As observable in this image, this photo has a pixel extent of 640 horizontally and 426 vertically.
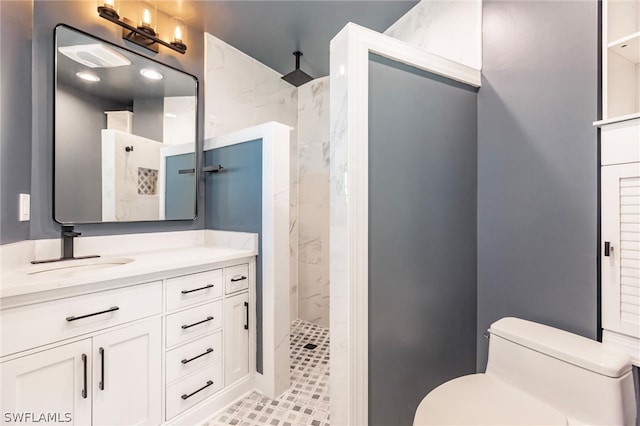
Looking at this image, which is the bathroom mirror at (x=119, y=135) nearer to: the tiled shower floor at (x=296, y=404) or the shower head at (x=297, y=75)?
the shower head at (x=297, y=75)

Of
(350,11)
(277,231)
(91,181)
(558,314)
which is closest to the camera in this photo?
(558,314)

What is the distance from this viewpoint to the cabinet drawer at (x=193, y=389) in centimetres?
151

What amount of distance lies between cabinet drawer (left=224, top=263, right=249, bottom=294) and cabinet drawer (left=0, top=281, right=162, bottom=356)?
0.41 m

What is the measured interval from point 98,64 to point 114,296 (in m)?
1.47

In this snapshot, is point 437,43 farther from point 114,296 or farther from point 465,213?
point 114,296

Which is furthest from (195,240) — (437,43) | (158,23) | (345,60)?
(437,43)

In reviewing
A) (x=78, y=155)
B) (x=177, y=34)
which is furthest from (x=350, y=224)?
(x=177, y=34)

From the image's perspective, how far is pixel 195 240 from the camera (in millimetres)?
2275

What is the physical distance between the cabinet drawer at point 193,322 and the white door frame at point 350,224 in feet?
2.84

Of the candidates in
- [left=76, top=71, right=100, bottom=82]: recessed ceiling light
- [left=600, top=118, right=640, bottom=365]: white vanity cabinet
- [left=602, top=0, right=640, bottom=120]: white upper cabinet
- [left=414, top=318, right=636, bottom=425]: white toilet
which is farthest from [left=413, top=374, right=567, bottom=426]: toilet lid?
[left=76, top=71, right=100, bottom=82]: recessed ceiling light

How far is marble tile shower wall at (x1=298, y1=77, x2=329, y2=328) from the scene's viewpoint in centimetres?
297

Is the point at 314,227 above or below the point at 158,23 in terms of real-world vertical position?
below

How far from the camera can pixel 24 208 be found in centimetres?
144

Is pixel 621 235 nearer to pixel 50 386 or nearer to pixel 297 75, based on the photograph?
pixel 50 386
